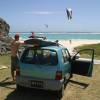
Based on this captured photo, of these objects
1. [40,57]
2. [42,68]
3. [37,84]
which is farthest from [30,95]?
[40,57]

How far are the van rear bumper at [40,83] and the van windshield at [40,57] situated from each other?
1.90 ft

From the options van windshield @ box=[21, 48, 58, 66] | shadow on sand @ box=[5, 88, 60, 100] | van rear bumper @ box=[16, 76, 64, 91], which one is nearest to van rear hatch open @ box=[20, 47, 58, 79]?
van windshield @ box=[21, 48, 58, 66]

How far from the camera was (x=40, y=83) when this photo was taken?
8.49 m

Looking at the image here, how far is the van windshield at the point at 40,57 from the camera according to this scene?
28.6ft

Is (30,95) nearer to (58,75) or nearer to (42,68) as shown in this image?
(42,68)

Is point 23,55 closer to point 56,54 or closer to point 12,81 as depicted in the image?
point 56,54

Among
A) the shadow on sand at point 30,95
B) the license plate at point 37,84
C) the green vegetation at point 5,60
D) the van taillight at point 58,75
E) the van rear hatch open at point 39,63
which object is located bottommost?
the green vegetation at point 5,60

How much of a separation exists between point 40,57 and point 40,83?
3.05ft

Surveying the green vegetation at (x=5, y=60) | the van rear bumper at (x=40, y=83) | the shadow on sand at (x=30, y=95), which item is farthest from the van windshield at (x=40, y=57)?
the green vegetation at (x=5, y=60)

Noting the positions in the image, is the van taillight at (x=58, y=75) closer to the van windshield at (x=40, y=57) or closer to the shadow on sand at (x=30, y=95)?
the van windshield at (x=40, y=57)

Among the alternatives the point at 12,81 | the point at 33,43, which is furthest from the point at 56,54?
the point at 12,81

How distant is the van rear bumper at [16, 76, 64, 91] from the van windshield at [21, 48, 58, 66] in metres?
0.58

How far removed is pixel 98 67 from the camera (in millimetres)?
16062

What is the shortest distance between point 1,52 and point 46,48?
13312 millimetres
